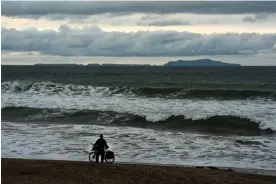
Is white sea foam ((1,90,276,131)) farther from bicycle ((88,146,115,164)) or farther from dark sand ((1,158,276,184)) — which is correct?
bicycle ((88,146,115,164))

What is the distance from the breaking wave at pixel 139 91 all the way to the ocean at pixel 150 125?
9 cm

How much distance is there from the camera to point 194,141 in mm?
17094

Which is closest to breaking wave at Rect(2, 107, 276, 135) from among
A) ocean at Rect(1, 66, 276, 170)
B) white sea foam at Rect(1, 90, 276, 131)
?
ocean at Rect(1, 66, 276, 170)

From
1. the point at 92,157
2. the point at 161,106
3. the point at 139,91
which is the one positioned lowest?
the point at 92,157

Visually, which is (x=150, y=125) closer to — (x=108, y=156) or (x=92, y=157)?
(x=92, y=157)

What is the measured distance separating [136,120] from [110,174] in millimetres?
13639

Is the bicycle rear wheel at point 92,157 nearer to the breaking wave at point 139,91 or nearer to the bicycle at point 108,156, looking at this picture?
the bicycle at point 108,156

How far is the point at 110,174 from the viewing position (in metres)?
10.5

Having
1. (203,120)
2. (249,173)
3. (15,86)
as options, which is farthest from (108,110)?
(15,86)

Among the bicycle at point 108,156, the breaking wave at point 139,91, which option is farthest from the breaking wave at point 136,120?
the breaking wave at point 139,91

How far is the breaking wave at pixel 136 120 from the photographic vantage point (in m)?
21.1

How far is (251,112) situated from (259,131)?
457 centimetres

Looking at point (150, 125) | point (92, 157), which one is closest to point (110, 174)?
point (92, 157)

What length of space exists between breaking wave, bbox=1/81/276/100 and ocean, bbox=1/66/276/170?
0.09 metres
